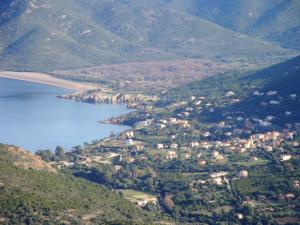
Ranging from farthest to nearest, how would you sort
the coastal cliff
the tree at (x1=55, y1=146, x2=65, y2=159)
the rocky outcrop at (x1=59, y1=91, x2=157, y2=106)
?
the rocky outcrop at (x1=59, y1=91, x2=157, y2=106), the coastal cliff, the tree at (x1=55, y1=146, x2=65, y2=159)

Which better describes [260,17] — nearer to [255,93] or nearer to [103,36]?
[103,36]

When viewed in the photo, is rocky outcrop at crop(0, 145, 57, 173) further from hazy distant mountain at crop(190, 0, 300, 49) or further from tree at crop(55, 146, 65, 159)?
hazy distant mountain at crop(190, 0, 300, 49)

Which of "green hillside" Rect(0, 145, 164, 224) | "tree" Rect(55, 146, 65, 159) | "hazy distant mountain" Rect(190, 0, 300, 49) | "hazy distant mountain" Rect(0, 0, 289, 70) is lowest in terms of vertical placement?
"green hillside" Rect(0, 145, 164, 224)

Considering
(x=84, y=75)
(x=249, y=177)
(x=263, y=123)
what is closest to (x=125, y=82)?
(x=84, y=75)

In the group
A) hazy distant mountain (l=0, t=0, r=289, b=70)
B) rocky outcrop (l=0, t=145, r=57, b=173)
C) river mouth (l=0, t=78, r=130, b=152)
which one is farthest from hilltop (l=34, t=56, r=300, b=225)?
hazy distant mountain (l=0, t=0, r=289, b=70)

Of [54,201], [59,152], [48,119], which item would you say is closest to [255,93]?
[48,119]

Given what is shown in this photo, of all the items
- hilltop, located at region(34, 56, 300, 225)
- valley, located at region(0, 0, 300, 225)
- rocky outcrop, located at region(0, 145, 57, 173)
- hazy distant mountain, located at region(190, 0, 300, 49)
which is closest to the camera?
valley, located at region(0, 0, 300, 225)

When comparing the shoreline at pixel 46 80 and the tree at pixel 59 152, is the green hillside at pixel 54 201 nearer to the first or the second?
the tree at pixel 59 152
